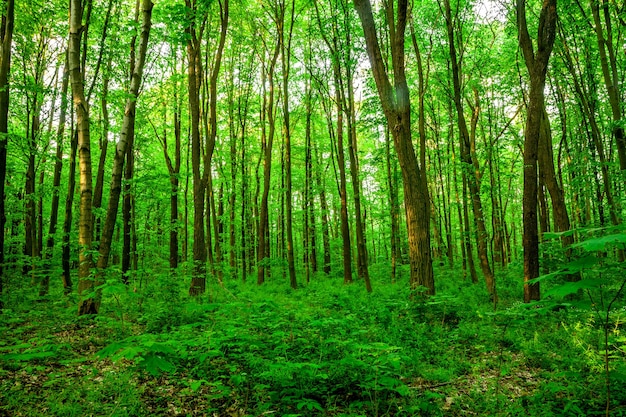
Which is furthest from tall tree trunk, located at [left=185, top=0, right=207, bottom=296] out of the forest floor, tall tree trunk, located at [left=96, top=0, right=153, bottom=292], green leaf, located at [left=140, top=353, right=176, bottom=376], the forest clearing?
green leaf, located at [left=140, top=353, right=176, bottom=376]

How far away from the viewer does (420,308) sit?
768 cm

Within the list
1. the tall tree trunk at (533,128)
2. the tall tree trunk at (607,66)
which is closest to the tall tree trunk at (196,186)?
the tall tree trunk at (533,128)

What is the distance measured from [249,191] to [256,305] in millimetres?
16566

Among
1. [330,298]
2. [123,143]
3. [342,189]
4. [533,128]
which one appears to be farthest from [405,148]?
[342,189]

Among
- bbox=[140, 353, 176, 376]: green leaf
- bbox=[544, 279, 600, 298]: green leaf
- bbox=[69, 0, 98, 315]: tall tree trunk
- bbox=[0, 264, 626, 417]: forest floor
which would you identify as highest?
bbox=[69, 0, 98, 315]: tall tree trunk

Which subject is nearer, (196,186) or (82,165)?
(82,165)

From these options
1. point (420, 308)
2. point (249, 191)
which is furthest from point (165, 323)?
point (249, 191)

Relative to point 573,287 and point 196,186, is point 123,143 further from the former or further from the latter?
point 573,287

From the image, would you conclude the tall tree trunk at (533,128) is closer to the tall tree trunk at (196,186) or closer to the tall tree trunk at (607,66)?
the tall tree trunk at (607,66)

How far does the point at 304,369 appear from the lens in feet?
12.5

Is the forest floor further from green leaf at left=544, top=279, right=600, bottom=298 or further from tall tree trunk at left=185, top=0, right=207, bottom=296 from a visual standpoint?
tall tree trunk at left=185, top=0, right=207, bottom=296

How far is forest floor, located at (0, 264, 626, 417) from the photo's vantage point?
3.51m

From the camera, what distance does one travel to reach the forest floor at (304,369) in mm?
3508

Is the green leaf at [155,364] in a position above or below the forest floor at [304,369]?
above
